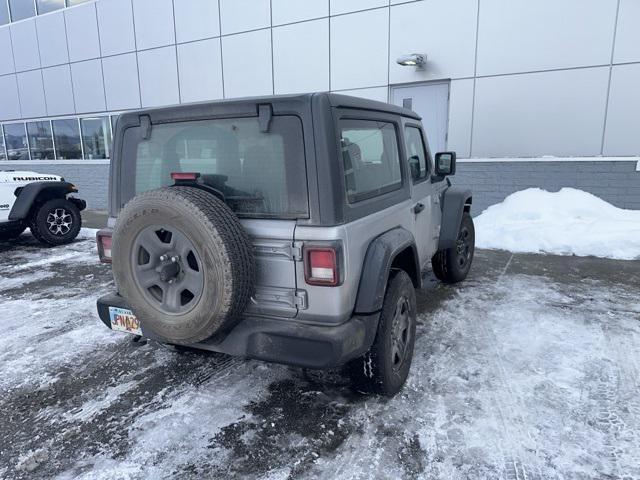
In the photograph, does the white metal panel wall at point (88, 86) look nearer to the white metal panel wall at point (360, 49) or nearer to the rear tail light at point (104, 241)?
the white metal panel wall at point (360, 49)

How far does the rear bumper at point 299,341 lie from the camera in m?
2.40

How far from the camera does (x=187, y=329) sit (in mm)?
2490

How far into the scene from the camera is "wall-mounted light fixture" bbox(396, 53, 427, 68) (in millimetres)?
8454

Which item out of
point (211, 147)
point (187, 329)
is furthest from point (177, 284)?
point (211, 147)

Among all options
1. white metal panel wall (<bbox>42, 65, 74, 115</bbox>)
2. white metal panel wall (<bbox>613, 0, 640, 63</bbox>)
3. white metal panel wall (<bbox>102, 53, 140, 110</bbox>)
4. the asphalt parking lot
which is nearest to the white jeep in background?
the asphalt parking lot

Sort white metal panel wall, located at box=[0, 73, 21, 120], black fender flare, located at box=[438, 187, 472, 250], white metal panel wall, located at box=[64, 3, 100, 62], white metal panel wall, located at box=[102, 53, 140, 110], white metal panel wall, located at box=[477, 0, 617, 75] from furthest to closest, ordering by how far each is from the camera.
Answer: white metal panel wall, located at box=[0, 73, 21, 120], white metal panel wall, located at box=[64, 3, 100, 62], white metal panel wall, located at box=[102, 53, 140, 110], white metal panel wall, located at box=[477, 0, 617, 75], black fender flare, located at box=[438, 187, 472, 250]

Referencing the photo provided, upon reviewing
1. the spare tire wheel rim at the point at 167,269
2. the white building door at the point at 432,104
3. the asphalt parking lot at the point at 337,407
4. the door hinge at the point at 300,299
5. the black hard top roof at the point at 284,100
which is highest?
the white building door at the point at 432,104

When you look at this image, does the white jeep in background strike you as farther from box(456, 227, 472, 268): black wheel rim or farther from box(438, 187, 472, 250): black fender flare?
box(456, 227, 472, 268): black wheel rim

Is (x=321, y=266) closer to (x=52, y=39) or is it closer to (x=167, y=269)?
(x=167, y=269)

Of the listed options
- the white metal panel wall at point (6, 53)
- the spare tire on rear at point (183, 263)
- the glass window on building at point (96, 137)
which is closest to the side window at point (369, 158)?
the spare tire on rear at point (183, 263)

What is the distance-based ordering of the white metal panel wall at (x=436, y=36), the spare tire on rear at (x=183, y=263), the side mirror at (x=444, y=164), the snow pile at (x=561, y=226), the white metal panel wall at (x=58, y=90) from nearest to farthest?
the spare tire on rear at (x=183, y=263) < the side mirror at (x=444, y=164) < the snow pile at (x=561, y=226) < the white metal panel wall at (x=436, y=36) < the white metal panel wall at (x=58, y=90)

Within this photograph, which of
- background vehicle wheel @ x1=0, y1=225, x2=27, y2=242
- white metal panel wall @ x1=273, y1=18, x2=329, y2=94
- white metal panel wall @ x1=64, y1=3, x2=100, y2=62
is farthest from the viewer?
white metal panel wall @ x1=64, y1=3, x2=100, y2=62

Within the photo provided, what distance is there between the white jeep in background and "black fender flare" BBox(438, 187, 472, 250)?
661cm

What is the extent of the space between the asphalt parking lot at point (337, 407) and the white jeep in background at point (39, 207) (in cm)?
376
